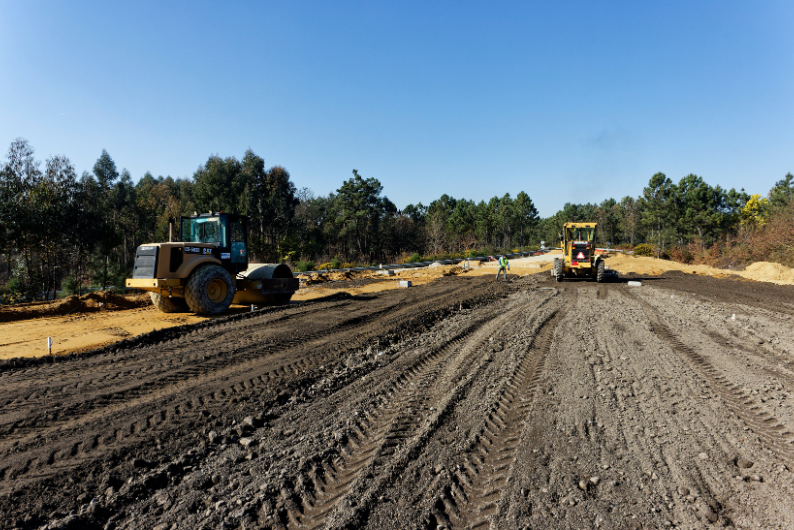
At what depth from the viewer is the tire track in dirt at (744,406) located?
384 cm

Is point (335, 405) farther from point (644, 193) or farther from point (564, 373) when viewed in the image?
point (644, 193)

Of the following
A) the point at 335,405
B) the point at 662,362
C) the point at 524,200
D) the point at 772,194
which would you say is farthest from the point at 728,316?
the point at 524,200

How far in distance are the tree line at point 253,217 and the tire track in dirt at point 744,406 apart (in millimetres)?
24386

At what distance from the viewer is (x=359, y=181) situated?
48219 millimetres

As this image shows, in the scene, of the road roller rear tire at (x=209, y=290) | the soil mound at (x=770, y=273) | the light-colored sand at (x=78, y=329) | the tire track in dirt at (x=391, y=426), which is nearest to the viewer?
the tire track in dirt at (x=391, y=426)

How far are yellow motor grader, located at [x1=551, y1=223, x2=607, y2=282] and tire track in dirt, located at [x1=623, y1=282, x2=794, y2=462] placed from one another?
1136cm

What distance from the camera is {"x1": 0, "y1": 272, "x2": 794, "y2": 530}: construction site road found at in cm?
293

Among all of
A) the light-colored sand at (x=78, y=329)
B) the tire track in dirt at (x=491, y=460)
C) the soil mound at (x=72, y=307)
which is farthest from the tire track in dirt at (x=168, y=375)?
the soil mound at (x=72, y=307)

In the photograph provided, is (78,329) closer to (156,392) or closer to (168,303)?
(168,303)

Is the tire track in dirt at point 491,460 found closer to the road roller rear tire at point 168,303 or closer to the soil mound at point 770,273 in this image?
the road roller rear tire at point 168,303

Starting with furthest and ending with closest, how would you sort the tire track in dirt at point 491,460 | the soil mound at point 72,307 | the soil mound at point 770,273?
the soil mound at point 770,273 → the soil mound at point 72,307 → the tire track in dirt at point 491,460

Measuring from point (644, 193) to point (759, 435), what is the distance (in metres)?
64.3

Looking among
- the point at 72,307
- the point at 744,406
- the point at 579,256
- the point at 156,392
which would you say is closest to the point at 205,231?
the point at 72,307

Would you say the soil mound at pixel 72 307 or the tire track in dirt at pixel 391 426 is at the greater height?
the soil mound at pixel 72 307
